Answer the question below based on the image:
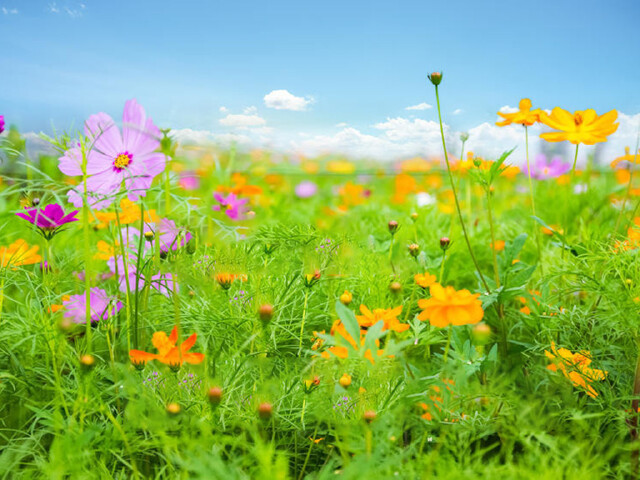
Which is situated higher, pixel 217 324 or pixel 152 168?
pixel 152 168

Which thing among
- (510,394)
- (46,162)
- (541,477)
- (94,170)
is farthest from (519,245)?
(46,162)

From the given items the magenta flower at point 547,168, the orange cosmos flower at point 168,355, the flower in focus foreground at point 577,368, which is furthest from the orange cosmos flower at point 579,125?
the magenta flower at point 547,168

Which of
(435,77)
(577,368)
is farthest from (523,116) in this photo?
(577,368)

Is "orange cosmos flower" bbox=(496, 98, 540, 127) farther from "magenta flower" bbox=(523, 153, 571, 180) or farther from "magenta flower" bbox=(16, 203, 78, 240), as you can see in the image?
"magenta flower" bbox=(523, 153, 571, 180)

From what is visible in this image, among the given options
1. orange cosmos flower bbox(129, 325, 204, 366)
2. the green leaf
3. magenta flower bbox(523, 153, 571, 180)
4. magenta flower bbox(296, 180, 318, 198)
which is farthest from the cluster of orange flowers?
magenta flower bbox(296, 180, 318, 198)

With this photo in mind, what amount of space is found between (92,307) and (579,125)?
0.78 metres

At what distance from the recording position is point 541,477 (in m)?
0.42

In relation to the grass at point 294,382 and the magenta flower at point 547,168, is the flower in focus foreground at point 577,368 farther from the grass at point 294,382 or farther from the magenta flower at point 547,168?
the magenta flower at point 547,168

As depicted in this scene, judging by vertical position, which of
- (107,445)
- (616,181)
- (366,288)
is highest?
(616,181)

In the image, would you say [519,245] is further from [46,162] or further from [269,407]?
[46,162]

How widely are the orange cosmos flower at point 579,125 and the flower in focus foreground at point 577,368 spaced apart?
1.06 feet

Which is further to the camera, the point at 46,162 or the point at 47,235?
the point at 46,162

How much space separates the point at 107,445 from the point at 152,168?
1.06ft

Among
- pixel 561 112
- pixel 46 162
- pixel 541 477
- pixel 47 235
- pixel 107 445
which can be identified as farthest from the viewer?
pixel 46 162
